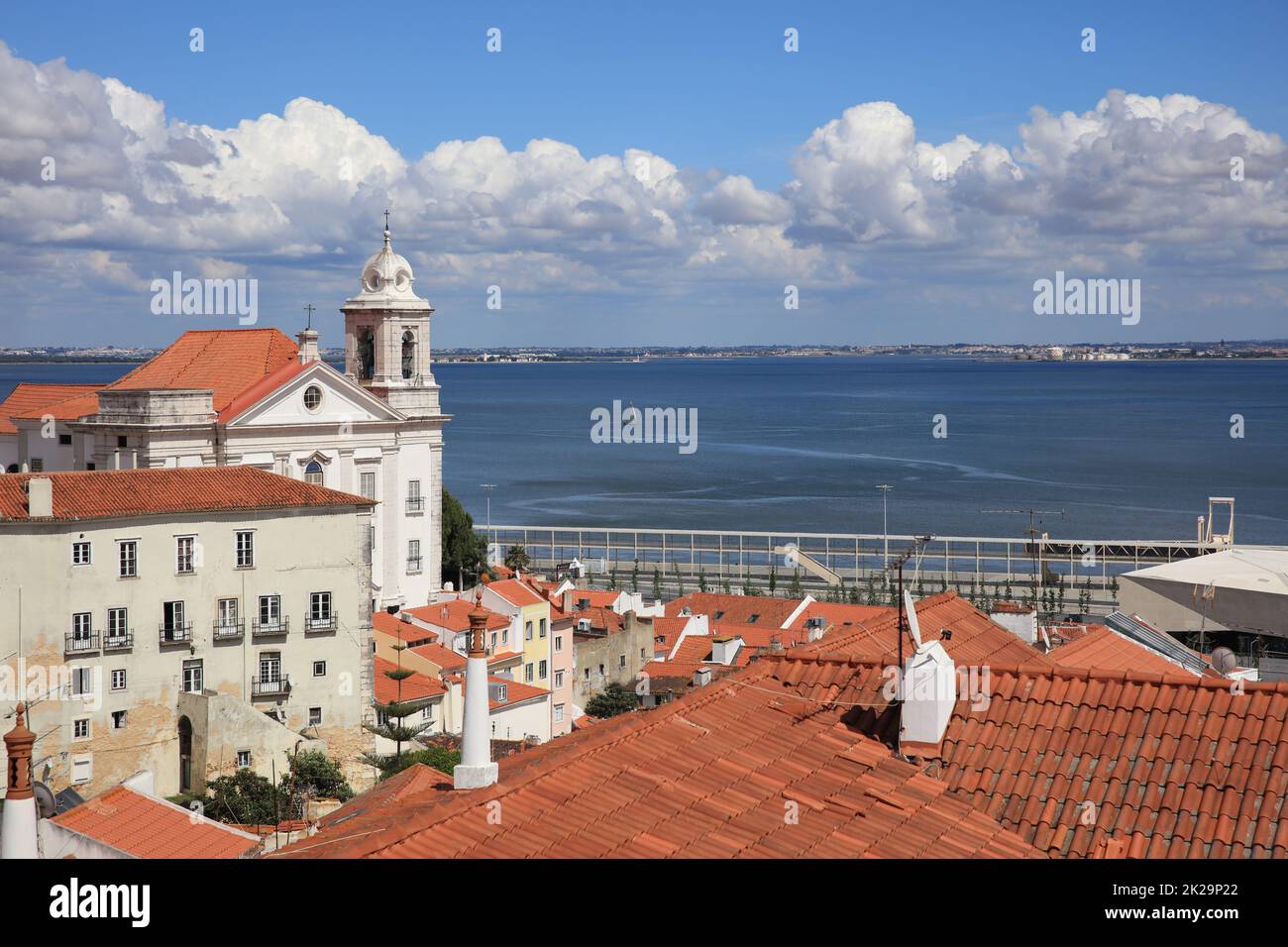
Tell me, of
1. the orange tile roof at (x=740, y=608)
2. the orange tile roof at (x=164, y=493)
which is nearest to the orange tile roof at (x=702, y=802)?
the orange tile roof at (x=164, y=493)

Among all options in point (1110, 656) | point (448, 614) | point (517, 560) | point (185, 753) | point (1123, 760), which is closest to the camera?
point (1123, 760)

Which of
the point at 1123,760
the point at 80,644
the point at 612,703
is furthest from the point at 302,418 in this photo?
the point at 1123,760

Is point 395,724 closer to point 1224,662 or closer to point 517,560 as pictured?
point 1224,662

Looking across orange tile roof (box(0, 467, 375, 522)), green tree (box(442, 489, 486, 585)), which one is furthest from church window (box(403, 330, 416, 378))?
orange tile roof (box(0, 467, 375, 522))

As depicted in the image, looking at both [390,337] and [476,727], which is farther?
[390,337]

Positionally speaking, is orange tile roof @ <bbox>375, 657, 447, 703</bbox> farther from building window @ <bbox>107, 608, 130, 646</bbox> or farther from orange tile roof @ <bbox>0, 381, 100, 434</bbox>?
orange tile roof @ <bbox>0, 381, 100, 434</bbox>
